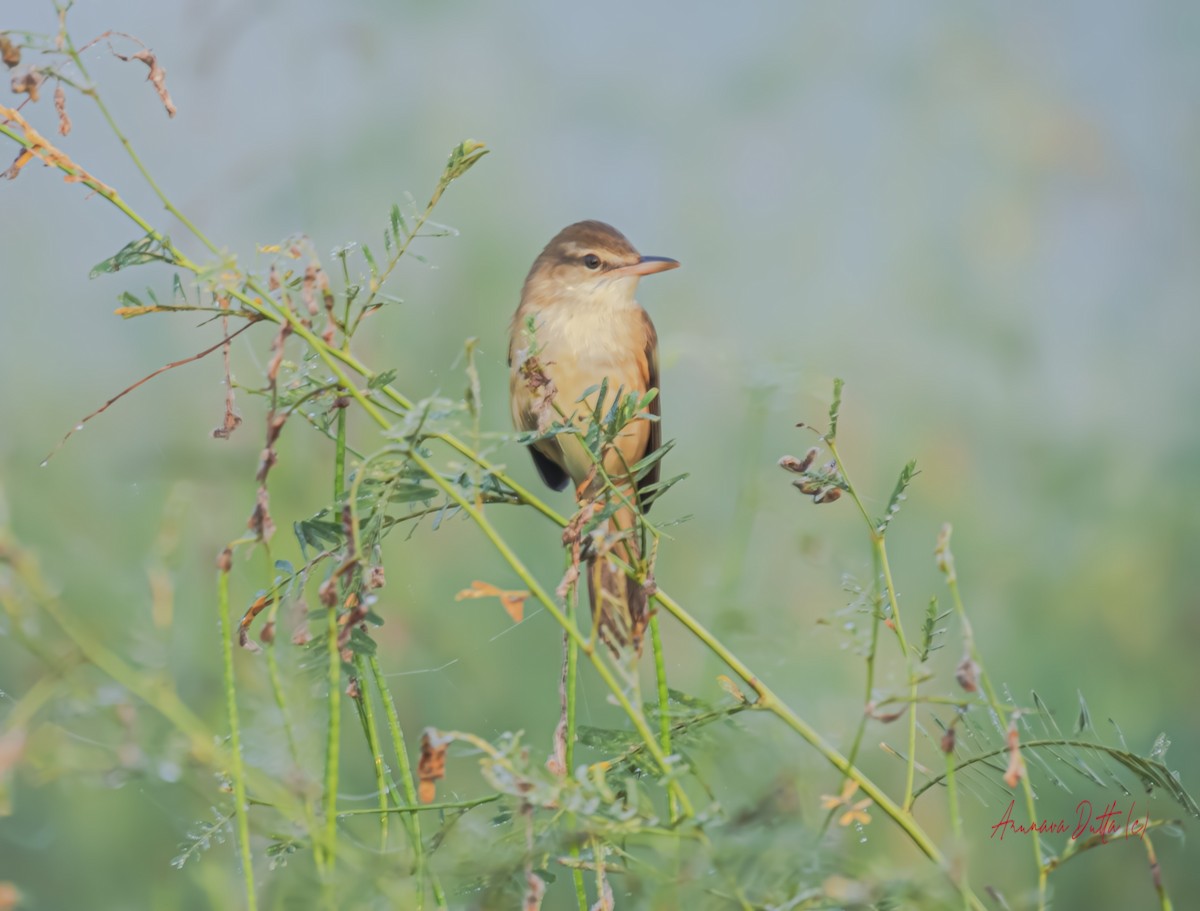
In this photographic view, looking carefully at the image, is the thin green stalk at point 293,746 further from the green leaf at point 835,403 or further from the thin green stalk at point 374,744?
the green leaf at point 835,403

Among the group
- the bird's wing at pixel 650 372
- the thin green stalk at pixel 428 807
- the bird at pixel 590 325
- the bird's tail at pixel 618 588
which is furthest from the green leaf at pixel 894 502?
the bird's wing at pixel 650 372

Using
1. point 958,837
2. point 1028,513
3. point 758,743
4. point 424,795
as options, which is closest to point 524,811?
point 424,795

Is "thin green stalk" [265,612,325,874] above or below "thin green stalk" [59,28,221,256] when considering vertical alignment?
below

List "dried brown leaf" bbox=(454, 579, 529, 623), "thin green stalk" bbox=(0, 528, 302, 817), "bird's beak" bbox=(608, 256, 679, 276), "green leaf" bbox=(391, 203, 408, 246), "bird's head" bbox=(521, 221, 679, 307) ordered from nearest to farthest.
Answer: "thin green stalk" bbox=(0, 528, 302, 817)
"dried brown leaf" bbox=(454, 579, 529, 623)
"green leaf" bbox=(391, 203, 408, 246)
"bird's beak" bbox=(608, 256, 679, 276)
"bird's head" bbox=(521, 221, 679, 307)

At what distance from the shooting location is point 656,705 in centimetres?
72

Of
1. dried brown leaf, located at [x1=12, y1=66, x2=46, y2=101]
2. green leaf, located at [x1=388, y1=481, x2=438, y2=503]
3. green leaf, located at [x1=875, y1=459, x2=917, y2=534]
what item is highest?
dried brown leaf, located at [x1=12, y1=66, x2=46, y2=101]

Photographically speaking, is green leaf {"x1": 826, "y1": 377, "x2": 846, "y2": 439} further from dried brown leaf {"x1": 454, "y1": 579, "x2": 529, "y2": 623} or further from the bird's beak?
the bird's beak

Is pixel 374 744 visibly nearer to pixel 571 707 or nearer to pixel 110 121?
pixel 571 707

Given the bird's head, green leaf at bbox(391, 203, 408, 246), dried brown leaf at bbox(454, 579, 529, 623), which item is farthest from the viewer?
the bird's head

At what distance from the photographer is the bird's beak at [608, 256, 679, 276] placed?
1.71 m

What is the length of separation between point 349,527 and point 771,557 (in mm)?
1432

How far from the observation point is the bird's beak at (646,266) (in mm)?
1708

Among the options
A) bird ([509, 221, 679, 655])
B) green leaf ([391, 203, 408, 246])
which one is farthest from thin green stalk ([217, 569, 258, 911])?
bird ([509, 221, 679, 655])

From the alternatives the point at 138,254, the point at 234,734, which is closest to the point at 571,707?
the point at 234,734
